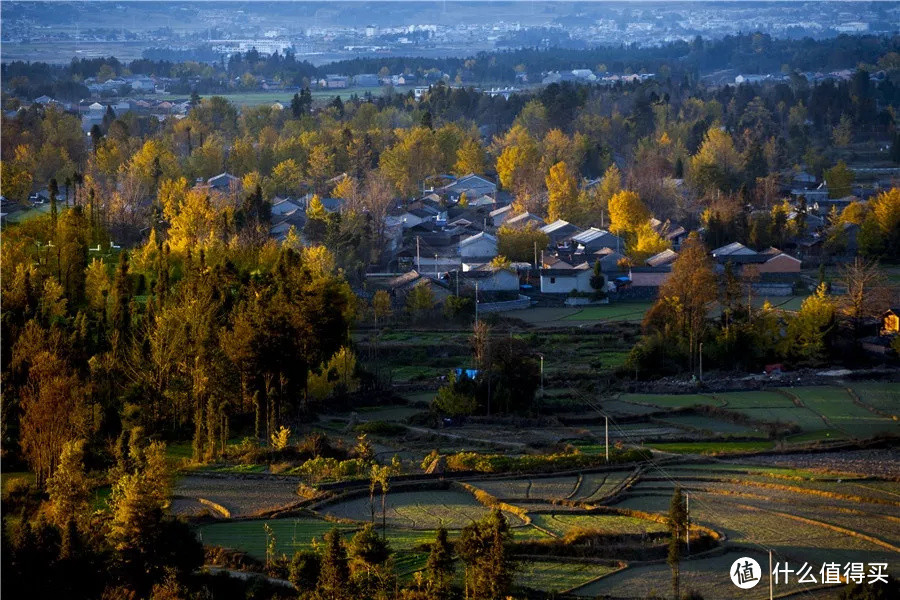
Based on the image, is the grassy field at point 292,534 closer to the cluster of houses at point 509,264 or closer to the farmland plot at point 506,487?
the farmland plot at point 506,487

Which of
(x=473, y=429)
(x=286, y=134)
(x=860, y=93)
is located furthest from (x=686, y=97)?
(x=473, y=429)

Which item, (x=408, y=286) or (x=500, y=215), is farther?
(x=500, y=215)

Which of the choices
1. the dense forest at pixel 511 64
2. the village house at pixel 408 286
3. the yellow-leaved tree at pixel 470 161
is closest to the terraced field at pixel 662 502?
the village house at pixel 408 286

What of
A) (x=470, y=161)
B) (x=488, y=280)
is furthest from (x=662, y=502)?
(x=470, y=161)

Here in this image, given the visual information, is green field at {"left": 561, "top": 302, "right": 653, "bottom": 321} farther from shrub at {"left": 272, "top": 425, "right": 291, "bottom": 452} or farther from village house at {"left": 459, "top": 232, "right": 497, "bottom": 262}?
shrub at {"left": 272, "top": 425, "right": 291, "bottom": 452}

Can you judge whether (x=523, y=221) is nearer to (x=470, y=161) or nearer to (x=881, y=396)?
(x=470, y=161)

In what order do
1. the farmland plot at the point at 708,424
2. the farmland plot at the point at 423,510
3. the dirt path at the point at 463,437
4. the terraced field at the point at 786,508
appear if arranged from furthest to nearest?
the farmland plot at the point at 708,424
the dirt path at the point at 463,437
the farmland plot at the point at 423,510
the terraced field at the point at 786,508

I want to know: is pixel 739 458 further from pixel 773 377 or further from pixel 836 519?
pixel 773 377

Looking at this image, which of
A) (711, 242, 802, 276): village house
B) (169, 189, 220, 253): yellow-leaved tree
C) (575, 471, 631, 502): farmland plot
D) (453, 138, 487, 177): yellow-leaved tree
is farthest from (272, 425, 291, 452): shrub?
(453, 138, 487, 177): yellow-leaved tree
